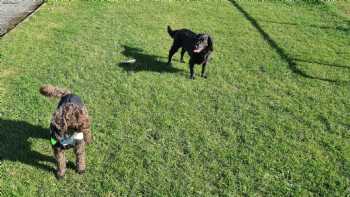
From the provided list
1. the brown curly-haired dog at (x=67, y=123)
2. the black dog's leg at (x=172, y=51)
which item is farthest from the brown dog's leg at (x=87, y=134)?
the black dog's leg at (x=172, y=51)

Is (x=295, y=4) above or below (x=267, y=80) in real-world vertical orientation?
above

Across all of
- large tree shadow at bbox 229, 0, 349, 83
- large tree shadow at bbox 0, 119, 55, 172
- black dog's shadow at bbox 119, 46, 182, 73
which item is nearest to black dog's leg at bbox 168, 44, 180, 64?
black dog's shadow at bbox 119, 46, 182, 73

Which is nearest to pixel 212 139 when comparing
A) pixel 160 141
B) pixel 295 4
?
pixel 160 141

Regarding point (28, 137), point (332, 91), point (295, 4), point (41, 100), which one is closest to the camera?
point (28, 137)

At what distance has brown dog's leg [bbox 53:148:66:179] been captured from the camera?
6393 millimetres

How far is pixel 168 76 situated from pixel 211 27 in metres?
4.54

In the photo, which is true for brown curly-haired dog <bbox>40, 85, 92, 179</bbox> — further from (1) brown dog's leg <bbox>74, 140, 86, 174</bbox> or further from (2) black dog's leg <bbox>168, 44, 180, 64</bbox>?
(2) black dog's leg <bbox>168, 44, 180, 64</bbox>

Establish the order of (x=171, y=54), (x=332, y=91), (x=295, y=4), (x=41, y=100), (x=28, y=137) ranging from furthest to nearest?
1. (x=295, y=4)
2. (x=171, y=54)
3. (x=332, y=91)
4. (x=41, y=100)
5. (x=28, y=137)

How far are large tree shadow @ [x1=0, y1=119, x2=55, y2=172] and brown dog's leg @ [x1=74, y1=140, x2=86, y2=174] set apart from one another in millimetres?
533

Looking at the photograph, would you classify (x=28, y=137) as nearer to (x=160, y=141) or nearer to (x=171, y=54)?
(x=160, y=141)

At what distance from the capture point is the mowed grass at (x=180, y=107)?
683cm

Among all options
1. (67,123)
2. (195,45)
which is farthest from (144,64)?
(67,123)

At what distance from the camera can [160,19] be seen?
14773mm

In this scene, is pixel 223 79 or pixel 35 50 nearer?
pixel 223 79
